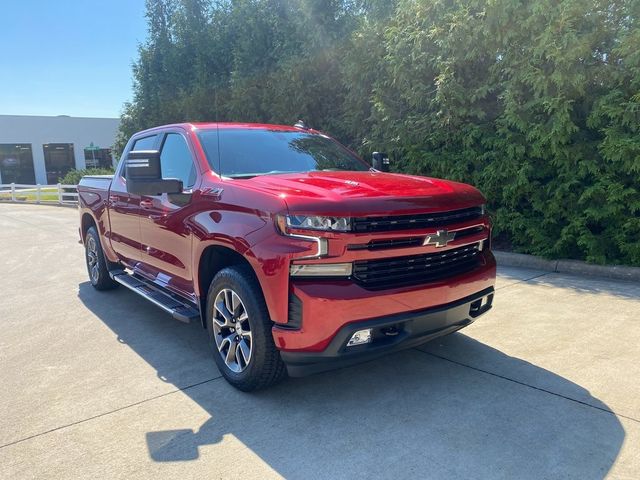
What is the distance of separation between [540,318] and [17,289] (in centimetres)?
659

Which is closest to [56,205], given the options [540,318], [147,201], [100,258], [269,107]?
[269,107]

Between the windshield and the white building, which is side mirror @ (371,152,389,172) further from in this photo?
the white building

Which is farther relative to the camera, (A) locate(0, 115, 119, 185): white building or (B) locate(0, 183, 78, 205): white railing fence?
(A) locate(0, 115, 119, 185): white building

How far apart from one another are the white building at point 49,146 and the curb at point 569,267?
3526cm

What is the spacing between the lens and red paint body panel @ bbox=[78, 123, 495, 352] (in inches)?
120

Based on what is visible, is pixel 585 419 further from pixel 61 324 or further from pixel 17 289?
pixel 17 289

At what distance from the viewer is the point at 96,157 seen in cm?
3994

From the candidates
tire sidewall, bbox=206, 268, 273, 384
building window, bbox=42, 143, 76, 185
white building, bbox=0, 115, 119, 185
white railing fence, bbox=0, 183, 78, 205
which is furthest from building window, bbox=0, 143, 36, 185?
tire sidewall, bbox=206, 268, 273, 384

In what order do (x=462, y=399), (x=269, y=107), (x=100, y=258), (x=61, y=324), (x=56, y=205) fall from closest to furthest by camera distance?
(x=462, y=399) → (x=61, y=324) → (x=100, y=258) → (x=269, y=107) → (x=56, y=205)

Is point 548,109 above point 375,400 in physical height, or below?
above

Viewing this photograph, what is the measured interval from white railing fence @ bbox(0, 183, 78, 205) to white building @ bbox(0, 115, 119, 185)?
8965mm

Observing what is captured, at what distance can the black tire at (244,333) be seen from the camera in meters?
3.30

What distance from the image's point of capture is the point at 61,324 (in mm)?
5340

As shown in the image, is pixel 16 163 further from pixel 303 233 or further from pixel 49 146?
pixel 303 233
